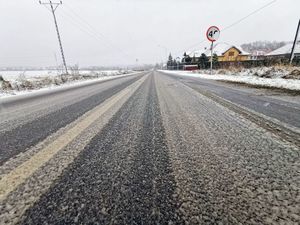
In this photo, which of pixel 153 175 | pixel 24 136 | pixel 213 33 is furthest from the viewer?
pixel 213 33

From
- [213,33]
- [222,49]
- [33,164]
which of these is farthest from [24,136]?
[222,49]

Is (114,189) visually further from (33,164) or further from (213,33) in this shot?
(213,33)

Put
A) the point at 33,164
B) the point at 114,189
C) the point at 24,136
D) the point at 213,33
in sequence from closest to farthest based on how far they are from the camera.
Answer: the point at 114,189 → the point at 33,164 → the point at 24,136 → the point at 213,33

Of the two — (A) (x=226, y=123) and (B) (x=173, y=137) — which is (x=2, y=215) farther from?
(A) (x=226, y=123)

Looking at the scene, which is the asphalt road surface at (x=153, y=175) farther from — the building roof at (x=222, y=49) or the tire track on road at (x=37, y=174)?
the building roof at (x=222, y=49)

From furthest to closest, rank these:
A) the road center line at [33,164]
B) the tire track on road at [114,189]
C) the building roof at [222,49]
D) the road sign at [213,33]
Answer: the building roof at [222,49] → the road sign at [213,33] → the road center line at [33,164] → the tire track on road at [114,189]

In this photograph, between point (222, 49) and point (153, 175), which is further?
point (222, 49)

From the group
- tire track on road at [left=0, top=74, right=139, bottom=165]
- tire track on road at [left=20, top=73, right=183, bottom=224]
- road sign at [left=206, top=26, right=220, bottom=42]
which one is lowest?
tire track on road at [left=0, top=74, right=139, bottom=165]

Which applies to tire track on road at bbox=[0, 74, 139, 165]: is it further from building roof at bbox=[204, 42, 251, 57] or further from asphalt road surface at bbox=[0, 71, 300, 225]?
building roof at bbox=[204, 42, 251, 57]

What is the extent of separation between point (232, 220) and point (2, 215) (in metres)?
1.20

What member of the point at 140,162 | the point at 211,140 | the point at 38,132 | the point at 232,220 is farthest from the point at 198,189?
the point at 38,132

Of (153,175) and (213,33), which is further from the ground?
(213,33)

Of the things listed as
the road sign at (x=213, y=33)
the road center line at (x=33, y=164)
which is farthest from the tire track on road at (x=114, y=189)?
the road sign at (x=213, y=33)

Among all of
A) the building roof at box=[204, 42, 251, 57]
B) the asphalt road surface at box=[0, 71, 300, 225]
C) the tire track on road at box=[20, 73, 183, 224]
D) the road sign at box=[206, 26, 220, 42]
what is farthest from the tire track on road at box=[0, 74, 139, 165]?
the building roof at box=[204, 42, 251, 57]
